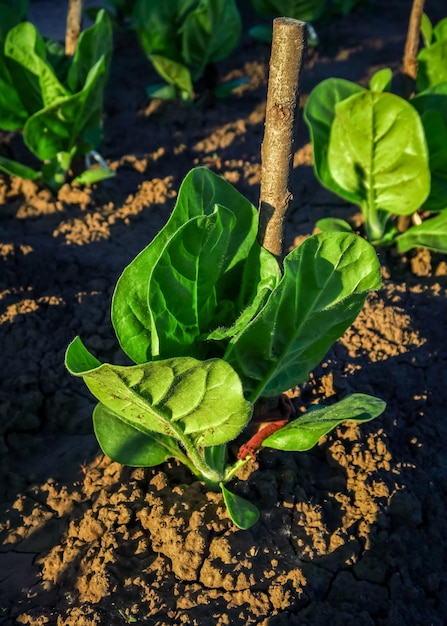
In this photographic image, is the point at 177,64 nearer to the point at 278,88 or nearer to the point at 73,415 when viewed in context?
the point at 73,415

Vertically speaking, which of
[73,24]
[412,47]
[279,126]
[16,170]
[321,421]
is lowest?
[16,170]

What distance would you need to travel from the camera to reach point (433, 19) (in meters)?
6.92

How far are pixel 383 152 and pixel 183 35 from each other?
2.24 metres

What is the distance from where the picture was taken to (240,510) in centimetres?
217

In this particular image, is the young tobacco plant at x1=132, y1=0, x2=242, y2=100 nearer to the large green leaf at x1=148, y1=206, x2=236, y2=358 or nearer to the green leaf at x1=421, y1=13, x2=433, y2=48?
the green leaf at x1=421, y1=13, x2=433, y2=48

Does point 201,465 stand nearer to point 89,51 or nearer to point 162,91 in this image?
point 89,51

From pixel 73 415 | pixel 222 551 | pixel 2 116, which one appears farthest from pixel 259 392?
pixel 2 116

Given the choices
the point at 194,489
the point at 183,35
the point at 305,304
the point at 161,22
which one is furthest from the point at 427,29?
the point at 194,489

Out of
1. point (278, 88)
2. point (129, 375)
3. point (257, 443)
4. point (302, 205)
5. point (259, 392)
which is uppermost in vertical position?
point (278, 88)

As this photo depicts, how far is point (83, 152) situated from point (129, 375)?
8.14 ft

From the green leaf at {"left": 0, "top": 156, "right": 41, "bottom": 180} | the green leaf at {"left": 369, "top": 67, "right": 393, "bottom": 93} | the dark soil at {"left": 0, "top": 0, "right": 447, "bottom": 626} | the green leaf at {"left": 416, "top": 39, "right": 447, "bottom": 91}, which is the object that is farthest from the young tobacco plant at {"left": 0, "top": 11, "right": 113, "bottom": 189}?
the green leaf at {"left": 416, "top": 39, "right": 447, "bottom": 91}

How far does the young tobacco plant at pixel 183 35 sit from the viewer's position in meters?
5.05

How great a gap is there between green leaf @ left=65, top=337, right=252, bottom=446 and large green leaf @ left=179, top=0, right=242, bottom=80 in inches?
140

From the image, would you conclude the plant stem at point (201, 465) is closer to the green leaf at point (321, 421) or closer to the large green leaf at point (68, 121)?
the green leaf at point (321, 421)
